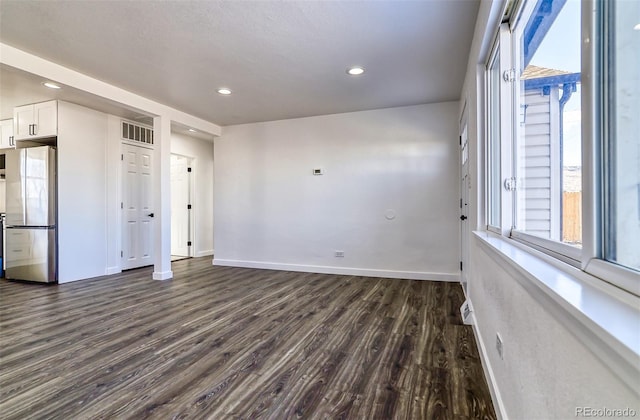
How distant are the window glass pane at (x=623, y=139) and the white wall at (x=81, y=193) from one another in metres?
5.36

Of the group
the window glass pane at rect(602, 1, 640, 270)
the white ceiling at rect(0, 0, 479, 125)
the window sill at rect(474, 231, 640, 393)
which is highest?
the white ceiling at rect(0, 0, 479, 125)

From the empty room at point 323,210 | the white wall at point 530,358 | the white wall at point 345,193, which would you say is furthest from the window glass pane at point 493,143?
the white wall at point 345,193

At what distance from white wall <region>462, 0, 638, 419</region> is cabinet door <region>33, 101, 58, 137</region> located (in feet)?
16.5

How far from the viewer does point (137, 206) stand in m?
5.19

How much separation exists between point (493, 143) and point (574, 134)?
1.28 m

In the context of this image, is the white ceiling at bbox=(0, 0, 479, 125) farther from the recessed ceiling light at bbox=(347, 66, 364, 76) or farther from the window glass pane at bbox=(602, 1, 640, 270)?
the window glass pane at bbox=(602, 1, 640, 270)

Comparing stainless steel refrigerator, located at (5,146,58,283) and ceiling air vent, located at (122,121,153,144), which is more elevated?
ceiling air vent, located at (122,121,153,144)

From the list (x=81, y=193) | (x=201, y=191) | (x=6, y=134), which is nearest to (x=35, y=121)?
(x=6, y=134)

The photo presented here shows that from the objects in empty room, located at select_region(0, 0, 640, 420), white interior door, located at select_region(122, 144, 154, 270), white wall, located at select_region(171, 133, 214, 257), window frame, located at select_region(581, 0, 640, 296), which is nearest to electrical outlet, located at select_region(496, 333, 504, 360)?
empty room, located at select_region(0, 0, 640, 420)

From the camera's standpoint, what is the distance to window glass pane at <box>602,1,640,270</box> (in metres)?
0.62

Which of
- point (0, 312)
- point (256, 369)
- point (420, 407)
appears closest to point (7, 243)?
point (0, 312)

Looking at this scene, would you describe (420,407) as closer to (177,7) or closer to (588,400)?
(588,400)

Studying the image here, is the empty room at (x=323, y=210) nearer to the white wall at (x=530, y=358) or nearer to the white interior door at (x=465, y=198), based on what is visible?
the white wall at (x=530, y=358)

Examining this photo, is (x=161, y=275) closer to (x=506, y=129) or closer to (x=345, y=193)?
(x=345, y=193)
